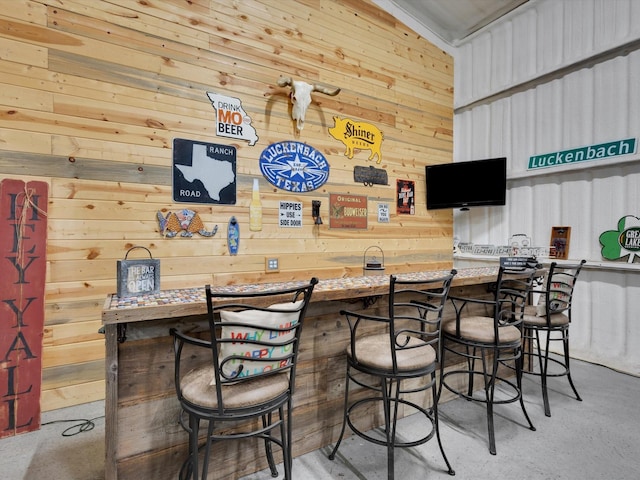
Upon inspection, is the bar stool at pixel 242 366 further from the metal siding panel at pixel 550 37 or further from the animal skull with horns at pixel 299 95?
the metal siding panel at pixel 550 37

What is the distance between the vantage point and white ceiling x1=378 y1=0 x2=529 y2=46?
4.11 m

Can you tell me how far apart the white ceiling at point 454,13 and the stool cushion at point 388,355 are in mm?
4080

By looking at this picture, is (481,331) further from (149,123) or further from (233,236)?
(149,123)

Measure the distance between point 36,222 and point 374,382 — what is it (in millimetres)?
2509

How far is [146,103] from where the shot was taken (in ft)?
8.87

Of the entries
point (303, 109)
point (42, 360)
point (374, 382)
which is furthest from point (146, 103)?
point (374, 382)

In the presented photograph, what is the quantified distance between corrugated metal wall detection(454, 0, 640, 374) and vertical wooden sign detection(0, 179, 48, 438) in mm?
4644

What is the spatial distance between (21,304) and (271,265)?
1.80 m

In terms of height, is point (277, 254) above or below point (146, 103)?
below

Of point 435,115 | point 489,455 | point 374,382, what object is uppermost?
point 435,115

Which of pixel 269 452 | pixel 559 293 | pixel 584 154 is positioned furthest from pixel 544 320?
pixel 269 452

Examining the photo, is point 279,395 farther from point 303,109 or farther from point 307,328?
point 303,109

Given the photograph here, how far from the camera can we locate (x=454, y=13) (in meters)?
4.31

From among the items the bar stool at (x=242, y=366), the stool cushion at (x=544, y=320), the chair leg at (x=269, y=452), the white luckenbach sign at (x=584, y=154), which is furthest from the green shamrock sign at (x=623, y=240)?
the chair leg at (x=269, y=452)
